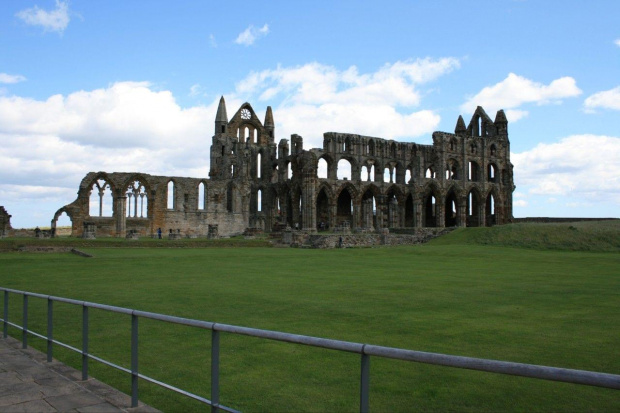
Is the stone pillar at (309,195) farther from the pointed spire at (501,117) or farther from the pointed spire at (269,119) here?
the pointed spire at (501,117)

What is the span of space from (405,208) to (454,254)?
34950 millimetres

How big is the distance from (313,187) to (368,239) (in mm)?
10596

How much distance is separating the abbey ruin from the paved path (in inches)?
1410

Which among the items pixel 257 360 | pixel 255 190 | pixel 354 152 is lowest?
pixel 257 360

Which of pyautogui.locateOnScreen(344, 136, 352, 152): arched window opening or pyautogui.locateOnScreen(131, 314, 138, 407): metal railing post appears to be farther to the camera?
pyautogui.locateOnScreen(344, 136, 352, 152): arched window opening

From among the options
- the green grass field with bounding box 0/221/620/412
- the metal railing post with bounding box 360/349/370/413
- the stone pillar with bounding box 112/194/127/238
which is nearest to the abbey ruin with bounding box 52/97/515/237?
the stone pillar with bounding box 112/194/127/238

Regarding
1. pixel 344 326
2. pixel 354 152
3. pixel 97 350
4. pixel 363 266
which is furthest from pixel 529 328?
pixel 354 152

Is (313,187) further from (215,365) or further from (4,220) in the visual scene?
(215,365)

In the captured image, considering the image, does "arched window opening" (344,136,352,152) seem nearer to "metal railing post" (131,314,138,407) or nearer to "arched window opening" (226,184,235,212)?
"arched window opening" (226,184,235,212)

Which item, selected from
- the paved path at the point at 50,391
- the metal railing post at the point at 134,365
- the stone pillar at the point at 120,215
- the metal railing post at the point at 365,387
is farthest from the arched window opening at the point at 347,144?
the metal railing post at the point at 365,387

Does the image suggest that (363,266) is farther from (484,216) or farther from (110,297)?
(484,216)

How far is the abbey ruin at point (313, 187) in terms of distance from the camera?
4688 cm

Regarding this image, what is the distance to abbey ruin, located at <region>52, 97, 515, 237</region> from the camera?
154 ft

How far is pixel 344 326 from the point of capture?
332 inches
